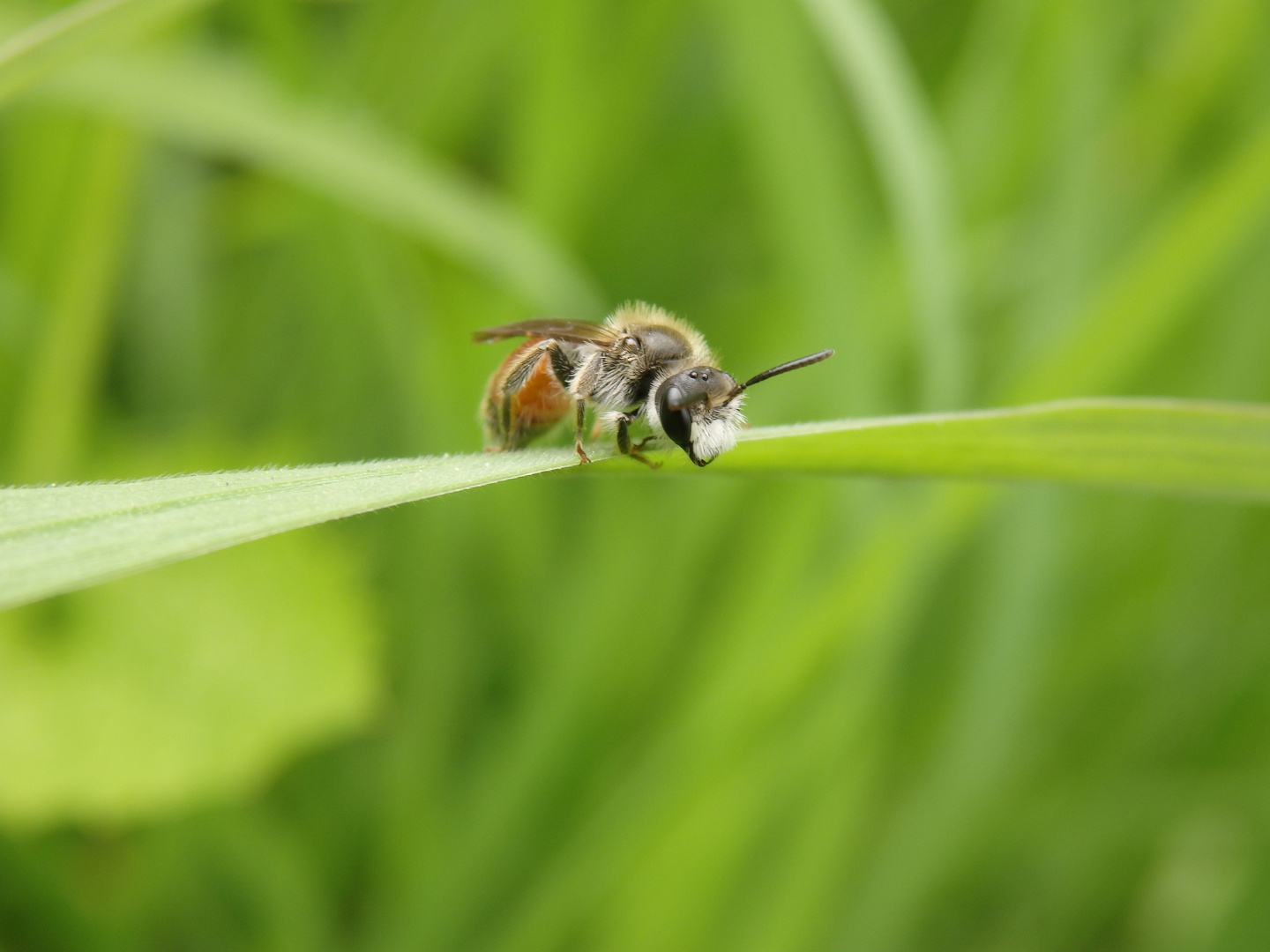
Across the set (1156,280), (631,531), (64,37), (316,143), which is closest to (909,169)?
(1156,280)

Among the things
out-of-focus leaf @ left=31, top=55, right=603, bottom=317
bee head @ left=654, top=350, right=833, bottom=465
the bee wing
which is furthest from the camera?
out-of-focus leaf @ left=31, top=55, right=603, bottom=317

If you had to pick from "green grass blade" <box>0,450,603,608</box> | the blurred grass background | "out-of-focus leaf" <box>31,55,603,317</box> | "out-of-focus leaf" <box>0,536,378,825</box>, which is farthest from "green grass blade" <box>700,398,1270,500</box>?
"out-of-focus leaf" <box>31,55,603,317</box>

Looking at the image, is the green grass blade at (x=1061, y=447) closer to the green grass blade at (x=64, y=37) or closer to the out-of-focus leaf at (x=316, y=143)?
the green grass blade at (x=64, y=37)

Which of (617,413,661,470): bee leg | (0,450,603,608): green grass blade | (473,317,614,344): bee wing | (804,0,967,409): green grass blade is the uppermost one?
(804,0,967,409): green grass blade

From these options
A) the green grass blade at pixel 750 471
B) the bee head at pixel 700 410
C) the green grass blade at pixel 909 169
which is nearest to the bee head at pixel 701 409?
the bee head at pixel 700 410

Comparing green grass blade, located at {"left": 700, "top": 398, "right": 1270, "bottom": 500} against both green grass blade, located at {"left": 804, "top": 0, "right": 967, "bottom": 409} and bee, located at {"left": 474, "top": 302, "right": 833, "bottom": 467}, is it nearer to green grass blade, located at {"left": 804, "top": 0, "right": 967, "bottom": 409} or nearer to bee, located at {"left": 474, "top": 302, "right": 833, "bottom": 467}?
bee, located at {"left": 474, "top": 302, "right": 833, "bottom": 467}

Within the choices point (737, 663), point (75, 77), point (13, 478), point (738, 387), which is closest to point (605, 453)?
point (738, 387)

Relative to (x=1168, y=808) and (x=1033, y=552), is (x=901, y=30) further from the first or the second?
(x=1168, y=808)

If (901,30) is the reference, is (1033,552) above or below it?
below
